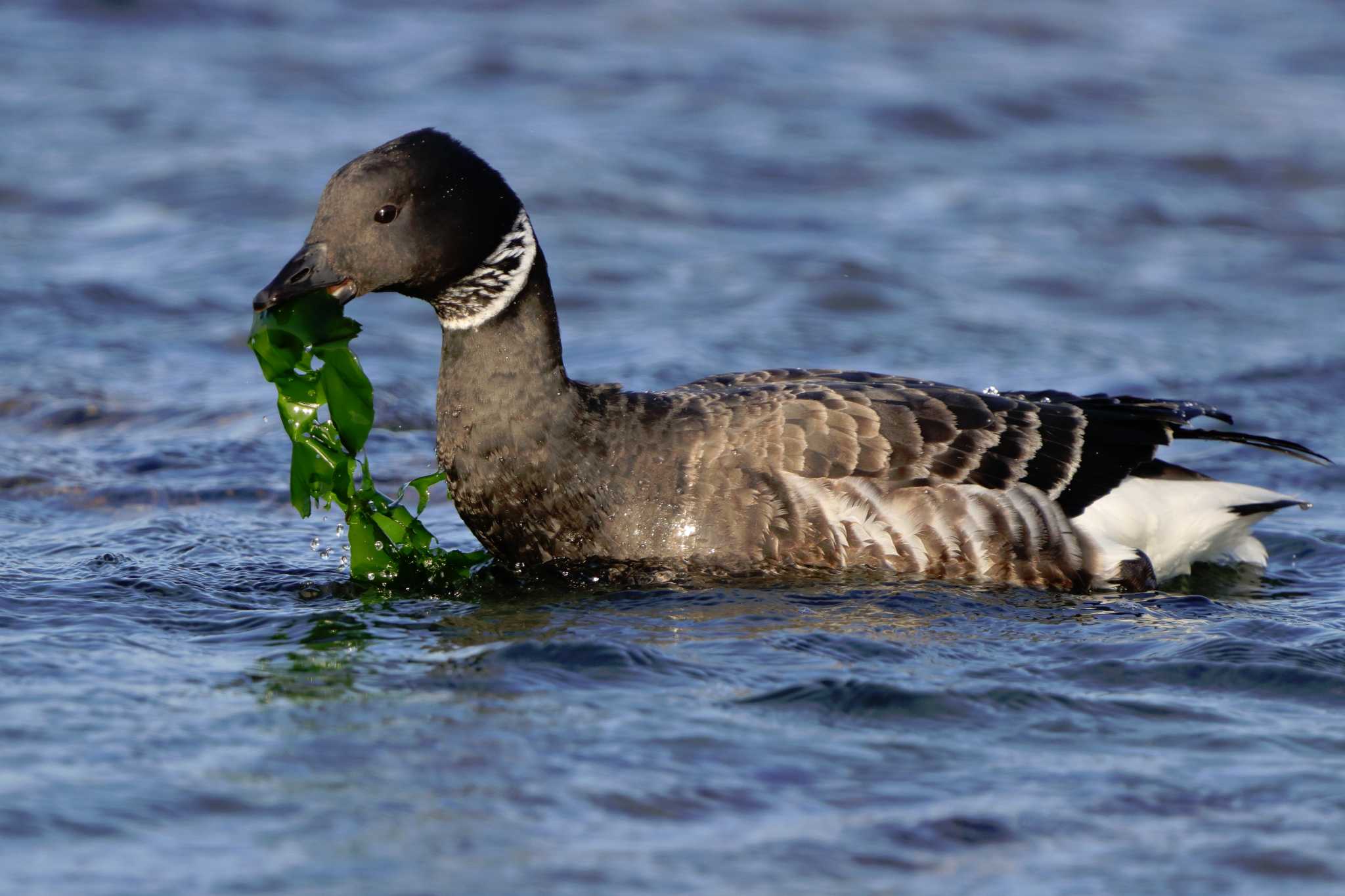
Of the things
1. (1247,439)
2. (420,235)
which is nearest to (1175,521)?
(1247,439)

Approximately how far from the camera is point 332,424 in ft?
25.2

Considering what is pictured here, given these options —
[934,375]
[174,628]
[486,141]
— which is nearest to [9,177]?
[486,141]

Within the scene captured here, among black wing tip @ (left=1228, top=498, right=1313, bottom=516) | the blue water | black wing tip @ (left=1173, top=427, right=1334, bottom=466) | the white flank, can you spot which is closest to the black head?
the blue water

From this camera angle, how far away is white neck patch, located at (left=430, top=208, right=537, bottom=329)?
803cm

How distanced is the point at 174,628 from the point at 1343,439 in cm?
784

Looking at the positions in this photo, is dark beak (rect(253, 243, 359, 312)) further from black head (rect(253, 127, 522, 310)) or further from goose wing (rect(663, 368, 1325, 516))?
goose wing (rect(663, 368, 1325, 516))

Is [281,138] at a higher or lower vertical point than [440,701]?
higher

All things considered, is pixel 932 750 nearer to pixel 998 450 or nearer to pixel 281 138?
pixel 998 450

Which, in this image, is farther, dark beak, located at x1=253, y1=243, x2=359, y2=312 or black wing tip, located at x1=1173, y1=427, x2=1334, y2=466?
black wing tip, located at x1=1173, y1=427, x2=1334, y2=466

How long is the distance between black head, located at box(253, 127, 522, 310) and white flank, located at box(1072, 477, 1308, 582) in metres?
3.29

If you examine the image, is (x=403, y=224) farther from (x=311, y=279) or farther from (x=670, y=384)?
(x=670, y=384)

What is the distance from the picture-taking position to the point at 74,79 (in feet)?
61.8

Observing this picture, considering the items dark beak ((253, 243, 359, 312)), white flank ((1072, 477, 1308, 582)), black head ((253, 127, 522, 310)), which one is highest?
black head ((253, 127, 522, 310))

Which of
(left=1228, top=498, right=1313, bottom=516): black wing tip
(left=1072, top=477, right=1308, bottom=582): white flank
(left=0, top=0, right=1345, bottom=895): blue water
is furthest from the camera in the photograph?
(left=1228, top=498, right=1313, bottom=516): black wing tip
